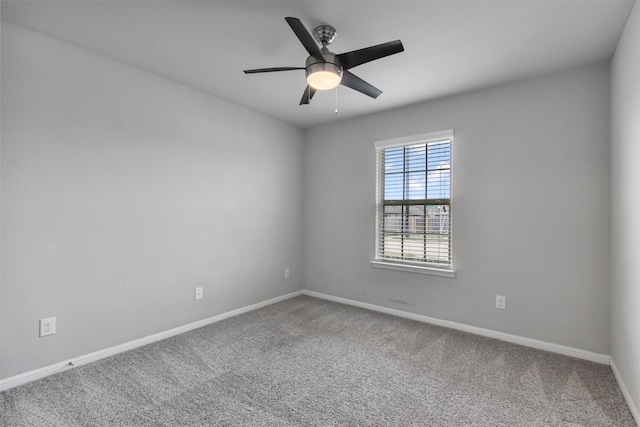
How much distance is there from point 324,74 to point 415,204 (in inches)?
79.2

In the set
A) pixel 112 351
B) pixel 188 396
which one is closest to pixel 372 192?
pixel 188 396

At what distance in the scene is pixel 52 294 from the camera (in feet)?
7.39

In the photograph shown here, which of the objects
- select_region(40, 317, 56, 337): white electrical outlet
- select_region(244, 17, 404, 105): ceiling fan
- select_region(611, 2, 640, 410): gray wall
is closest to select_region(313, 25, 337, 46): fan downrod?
select_region(244, 17, 404, 105): ceiling fan

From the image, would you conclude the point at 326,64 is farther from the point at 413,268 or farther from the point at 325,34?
the point at 413,268

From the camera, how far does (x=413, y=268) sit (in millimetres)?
3453

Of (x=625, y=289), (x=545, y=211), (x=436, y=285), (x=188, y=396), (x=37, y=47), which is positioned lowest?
(x=188, y=396)

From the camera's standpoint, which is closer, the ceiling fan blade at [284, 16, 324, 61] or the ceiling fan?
the ceiling fan blade at [284, 16, 324, 61]

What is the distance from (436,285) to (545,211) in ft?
4.04

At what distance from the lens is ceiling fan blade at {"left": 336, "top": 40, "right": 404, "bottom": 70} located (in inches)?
71.2

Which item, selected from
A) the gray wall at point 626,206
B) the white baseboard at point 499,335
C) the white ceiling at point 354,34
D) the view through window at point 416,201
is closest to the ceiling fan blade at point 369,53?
the white ceiling at point 354,34

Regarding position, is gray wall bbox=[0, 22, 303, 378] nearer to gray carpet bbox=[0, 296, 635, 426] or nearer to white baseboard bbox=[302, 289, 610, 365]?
gray carpet bbox=[0, 296, 635, 426]

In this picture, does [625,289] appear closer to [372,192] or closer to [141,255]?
[372,192]

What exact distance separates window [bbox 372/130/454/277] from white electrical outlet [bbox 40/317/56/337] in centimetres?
300

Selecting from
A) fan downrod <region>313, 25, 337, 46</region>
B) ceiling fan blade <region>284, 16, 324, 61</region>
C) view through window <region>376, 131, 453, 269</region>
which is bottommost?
view through window <region>376, 131, 453, 269</region>
